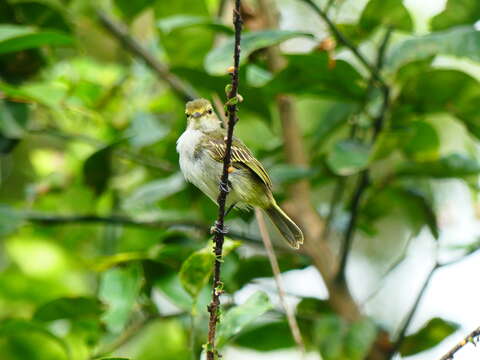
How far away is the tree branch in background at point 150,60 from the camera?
141 inches

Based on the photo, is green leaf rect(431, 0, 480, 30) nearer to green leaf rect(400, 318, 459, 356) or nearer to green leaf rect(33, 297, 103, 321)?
green leaf rect(400, 318, 459, 356)

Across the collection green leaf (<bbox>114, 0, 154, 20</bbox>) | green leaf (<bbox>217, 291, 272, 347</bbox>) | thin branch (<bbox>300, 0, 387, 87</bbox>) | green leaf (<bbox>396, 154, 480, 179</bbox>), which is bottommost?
green leaf (<bbox>217, 291, 272, 347</bbox>)

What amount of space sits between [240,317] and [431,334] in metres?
1.12

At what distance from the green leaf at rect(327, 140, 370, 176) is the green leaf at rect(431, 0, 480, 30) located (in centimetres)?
56

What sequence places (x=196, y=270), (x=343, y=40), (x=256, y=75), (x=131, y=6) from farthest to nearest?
(x=131, y=6) < (x=256, y=75) < (x=343, y=40) < (x=196, y=270)

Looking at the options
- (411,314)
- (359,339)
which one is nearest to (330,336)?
(359,339)

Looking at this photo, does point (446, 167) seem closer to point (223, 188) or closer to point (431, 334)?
point (431, 334)

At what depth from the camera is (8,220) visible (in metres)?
3.04

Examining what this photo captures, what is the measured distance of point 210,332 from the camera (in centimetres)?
189

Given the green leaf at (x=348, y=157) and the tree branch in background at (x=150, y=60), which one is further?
the tree branch in background at (x=150, y=60)

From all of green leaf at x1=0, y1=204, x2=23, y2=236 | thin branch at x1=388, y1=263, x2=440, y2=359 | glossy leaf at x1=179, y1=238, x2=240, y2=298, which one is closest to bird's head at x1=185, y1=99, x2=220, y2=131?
green leaf at x1=0, y1=204, x2=23, y2=236

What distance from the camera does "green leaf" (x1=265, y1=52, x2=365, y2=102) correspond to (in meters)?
2.91

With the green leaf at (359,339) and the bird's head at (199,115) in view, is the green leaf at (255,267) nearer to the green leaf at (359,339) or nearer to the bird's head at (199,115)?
the green leaf at (359,339)

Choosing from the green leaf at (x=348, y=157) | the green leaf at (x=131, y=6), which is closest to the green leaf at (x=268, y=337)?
the green leaf at (x=348, y=157)
